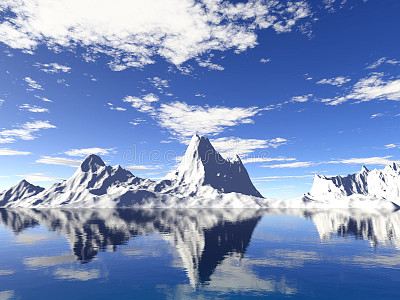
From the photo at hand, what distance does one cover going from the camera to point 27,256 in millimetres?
85625

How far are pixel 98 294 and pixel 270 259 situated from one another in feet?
166

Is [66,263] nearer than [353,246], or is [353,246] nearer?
[66,263]

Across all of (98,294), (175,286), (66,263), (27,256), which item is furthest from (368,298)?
(27,256)

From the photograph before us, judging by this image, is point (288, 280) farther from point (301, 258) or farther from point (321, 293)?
point (301, 258)

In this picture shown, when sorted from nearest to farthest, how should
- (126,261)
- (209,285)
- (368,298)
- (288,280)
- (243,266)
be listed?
(368,298) → (209,285) → (288,280) → (243,266) → (126,261)

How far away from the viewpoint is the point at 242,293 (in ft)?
172

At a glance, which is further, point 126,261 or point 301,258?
point 301,258

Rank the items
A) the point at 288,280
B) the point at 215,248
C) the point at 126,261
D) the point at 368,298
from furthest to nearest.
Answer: the point at 215,248
the point at 126,261
the point at 288,280
the point at 368,298

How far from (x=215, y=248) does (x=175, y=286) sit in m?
43.7

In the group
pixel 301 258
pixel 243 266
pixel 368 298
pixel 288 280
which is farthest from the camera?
pixel 301 258

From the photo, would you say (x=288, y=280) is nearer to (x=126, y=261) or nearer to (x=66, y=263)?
(x=126, y=261)

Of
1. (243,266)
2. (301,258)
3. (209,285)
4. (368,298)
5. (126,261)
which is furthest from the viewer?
(301,258)

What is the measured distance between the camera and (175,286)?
2226 inches

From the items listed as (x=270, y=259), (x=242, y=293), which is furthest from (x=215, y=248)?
(x=242, y=293)
